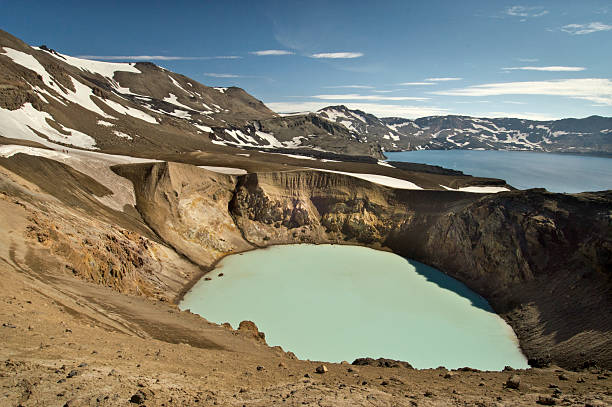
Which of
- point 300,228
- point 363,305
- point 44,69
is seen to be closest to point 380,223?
point 300,228

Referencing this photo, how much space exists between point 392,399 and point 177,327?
31.3 feet

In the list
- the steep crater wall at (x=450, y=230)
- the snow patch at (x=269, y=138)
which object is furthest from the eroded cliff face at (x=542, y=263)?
the snow patch at (x=269, y=138)

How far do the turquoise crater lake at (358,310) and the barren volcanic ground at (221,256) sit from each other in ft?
4.75

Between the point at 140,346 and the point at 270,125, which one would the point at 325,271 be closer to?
the point at 140,346

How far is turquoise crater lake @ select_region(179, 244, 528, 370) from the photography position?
19.5 m

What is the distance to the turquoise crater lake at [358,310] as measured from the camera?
766 inches

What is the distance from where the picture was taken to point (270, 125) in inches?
5138

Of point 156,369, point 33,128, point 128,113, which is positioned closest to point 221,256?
point 156,369

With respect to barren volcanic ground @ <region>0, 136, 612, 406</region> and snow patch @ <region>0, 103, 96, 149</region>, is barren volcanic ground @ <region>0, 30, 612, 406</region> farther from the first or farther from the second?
snow patch @ <region>0, 103, 96, 149</region>

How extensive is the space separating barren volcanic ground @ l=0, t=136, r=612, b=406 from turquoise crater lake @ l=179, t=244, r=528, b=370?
145 cm

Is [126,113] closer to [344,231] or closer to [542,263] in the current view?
[344,231]

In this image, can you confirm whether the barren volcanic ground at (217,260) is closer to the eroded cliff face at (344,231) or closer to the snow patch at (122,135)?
the eroded cliff face at (344,231)

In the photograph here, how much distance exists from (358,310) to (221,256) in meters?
15.0

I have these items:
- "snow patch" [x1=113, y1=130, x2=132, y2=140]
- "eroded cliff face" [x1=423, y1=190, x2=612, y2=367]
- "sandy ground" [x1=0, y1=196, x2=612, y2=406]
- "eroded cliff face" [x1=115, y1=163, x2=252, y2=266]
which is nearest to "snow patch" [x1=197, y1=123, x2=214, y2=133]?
"snow patch" [x1=113, y1=130, x2=132, y2=140]
